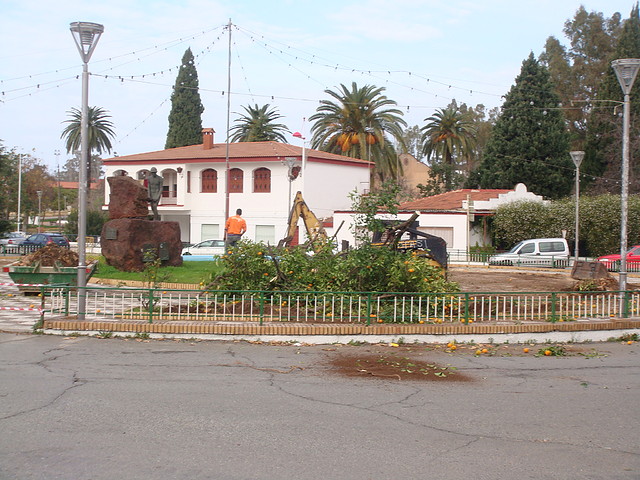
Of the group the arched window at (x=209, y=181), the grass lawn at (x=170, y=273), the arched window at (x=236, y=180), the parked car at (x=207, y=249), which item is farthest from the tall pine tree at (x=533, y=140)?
the grass lawn at (x=170, y=273)

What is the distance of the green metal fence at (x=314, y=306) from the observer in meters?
12.2

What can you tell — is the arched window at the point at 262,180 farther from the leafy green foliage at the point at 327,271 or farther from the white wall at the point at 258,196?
the leafy green foliage at the point at 327,271

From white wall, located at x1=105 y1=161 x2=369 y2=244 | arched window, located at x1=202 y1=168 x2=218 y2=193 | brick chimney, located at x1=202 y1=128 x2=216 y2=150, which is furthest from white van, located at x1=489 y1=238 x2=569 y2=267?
brick chimney, located at x1=202 y1=128 x2=216 y2=150

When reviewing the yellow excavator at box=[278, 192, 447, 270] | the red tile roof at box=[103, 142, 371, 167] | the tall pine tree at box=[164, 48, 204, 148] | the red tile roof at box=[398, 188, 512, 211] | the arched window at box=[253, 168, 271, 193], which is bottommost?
the yellow excavator at box=[278, 192, 447, 270]

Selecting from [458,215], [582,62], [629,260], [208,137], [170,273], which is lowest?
[170,273]

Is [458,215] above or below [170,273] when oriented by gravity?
above

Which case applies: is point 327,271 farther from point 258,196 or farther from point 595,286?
point 258,196

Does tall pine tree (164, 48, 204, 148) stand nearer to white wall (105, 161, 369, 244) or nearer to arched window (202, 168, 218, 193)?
white wall (105, 161, 369, 244)

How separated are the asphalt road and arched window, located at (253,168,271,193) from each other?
36620 mm

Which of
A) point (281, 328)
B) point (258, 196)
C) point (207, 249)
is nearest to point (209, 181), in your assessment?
point (258, 196)

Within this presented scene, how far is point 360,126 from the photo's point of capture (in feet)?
171

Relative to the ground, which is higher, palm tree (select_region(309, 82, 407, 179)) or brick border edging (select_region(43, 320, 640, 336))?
palm tree (select_region(309, 82, 407, 179))

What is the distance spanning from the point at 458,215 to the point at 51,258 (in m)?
26.4

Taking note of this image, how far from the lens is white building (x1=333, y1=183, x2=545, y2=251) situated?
40406 millimetres
